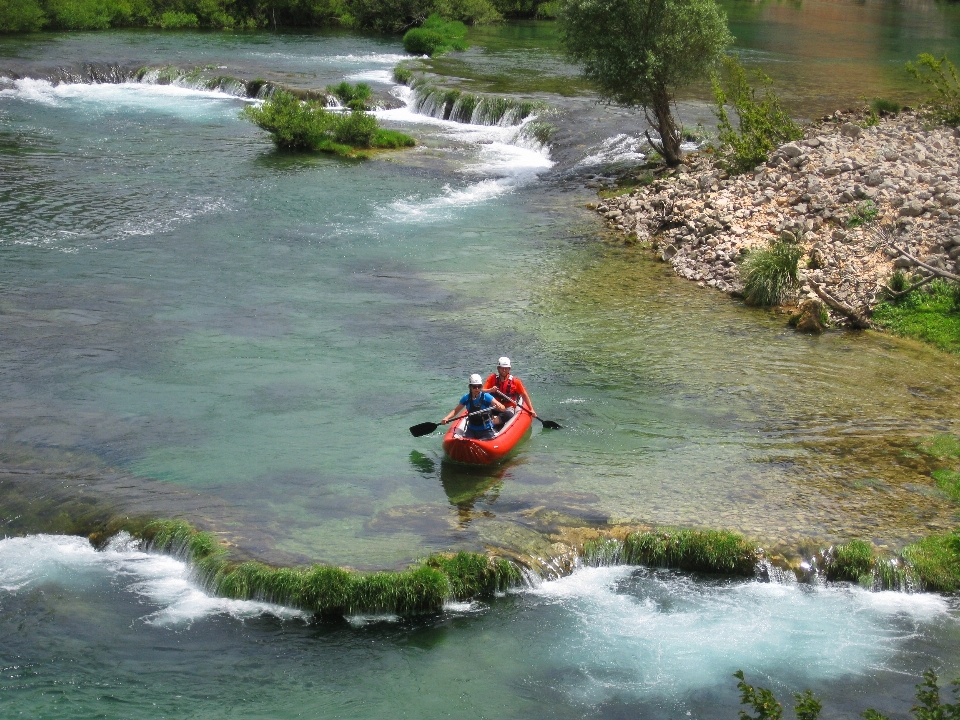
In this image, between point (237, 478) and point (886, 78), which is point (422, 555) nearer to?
point (237, 478)

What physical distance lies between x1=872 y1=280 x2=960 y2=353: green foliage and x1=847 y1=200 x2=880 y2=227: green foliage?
246cm

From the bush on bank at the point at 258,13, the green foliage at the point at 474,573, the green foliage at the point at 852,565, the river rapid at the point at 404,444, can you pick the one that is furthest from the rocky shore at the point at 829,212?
the bush on bank at the point at 258,13

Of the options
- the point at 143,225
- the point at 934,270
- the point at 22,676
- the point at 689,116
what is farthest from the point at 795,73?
the point at 22,676

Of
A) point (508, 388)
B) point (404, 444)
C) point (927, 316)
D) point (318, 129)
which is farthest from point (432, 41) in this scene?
point (404, 444)

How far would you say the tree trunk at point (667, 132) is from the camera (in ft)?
95.1

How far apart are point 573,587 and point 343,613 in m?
2.76

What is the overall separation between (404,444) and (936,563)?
743 centimetres

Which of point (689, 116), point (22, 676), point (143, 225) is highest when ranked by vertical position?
point (689, 116)

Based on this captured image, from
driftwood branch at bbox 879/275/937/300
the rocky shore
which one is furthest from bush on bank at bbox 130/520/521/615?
driftwood branch at bbox 879/275/937/300

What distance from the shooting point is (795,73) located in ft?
143

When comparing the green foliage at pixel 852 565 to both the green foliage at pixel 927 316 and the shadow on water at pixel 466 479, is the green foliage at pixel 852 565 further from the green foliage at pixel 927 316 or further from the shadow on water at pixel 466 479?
the green foliage at pixel 927 316

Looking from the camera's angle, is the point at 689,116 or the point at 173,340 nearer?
the point at 173,340

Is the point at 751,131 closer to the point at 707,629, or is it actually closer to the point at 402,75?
the point at 707,629

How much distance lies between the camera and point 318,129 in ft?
108
